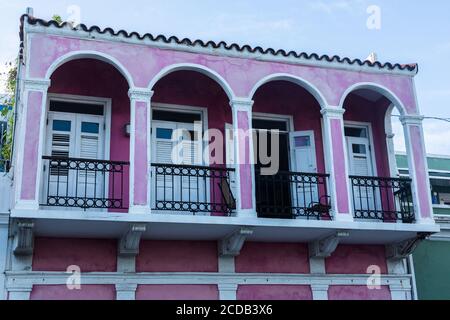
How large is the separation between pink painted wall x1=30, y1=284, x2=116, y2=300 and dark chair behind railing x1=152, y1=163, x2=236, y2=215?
5.26ft

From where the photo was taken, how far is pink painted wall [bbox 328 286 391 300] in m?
12.5

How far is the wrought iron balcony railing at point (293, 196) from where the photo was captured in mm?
12062

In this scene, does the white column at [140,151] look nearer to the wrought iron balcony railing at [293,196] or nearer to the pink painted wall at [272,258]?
the wrought iron balcony railing at [293,196]

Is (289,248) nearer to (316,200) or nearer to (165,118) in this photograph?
(316,200)

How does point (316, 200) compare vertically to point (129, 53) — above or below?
below

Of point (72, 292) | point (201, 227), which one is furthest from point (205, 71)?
point (72, 292)

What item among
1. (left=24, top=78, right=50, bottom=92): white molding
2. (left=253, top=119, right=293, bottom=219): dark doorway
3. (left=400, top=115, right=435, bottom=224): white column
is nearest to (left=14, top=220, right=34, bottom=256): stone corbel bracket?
(left=24, top=78, right=50, bottom=92): white molding

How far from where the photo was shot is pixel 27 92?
1092 centimetres

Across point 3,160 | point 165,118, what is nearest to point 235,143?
point 165,118

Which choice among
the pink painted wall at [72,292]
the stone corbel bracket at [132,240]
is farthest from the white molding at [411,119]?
the pink painted wall at [72,292]

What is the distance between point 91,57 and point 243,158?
3.15 metres

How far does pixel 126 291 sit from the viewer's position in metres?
11.3

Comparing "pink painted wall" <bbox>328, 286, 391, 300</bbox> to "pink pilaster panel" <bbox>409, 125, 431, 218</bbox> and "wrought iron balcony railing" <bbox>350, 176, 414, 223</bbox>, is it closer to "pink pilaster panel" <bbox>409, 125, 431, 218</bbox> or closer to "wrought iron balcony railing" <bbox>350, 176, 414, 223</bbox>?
"wrought iron balcony railing" <bbox>350, 176, 414, 223</bbox>
